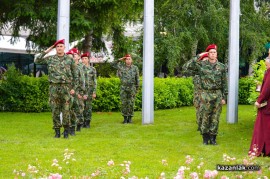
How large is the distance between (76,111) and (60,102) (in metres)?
1.62

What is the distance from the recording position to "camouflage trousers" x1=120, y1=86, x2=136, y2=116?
52.2ft

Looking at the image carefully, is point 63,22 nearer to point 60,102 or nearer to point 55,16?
point 60,102

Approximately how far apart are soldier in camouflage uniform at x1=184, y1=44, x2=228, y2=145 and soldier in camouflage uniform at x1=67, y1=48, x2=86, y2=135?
2996mm

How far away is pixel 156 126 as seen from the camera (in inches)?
614

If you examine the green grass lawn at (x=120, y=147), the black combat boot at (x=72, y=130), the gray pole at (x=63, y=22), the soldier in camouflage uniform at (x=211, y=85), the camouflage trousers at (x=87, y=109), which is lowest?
the green grass lawn at (x=120, y=147)

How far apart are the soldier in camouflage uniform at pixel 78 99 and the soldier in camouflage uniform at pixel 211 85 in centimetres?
300

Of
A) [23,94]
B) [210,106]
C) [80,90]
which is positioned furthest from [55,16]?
[210,106]

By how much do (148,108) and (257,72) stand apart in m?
3.32

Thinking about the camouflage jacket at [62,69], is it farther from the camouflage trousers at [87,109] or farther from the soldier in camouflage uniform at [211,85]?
the camouflage trousers at [87,109]

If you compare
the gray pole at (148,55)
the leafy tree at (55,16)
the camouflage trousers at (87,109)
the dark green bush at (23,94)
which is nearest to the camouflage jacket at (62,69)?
A: the camouflage trousers at (87,109)

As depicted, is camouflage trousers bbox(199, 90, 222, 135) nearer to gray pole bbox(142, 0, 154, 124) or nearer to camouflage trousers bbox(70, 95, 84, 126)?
camouflage trousers bbox(70, 95, 84, 126)

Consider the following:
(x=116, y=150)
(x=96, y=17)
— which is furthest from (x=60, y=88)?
(x=96, y=17)

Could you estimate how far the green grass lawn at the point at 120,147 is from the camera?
8.49m

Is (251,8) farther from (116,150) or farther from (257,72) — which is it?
(116,150)
